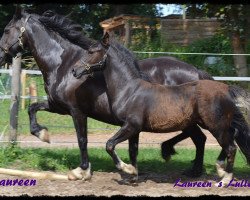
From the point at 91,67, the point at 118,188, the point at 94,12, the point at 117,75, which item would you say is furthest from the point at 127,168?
the point at 94,12

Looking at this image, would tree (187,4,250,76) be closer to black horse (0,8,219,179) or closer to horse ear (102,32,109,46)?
black horse (0,8,219,179)

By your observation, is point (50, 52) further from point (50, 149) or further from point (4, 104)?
point (4, 104)

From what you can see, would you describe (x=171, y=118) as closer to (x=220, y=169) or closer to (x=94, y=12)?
(x=220, y=169)

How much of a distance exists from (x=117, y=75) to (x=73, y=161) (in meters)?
1.81

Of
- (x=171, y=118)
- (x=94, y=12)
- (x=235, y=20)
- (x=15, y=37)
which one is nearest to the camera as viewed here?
(x=171, y=118)

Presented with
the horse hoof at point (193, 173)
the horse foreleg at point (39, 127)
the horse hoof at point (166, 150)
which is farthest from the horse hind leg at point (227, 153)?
the horse foreleg at point (39, 127)

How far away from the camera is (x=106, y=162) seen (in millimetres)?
7375

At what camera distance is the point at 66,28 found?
682cm

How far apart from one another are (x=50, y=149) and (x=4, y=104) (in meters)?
1.65

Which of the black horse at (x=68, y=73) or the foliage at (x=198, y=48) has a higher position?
the black horse at (x=68, y=73)

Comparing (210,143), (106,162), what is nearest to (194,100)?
(106,162)

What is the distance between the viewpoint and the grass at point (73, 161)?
694 cm

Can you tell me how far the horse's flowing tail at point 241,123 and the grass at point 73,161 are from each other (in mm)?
766

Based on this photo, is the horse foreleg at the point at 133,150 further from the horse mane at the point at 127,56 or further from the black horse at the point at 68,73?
the horse mane at the point at 127,56
